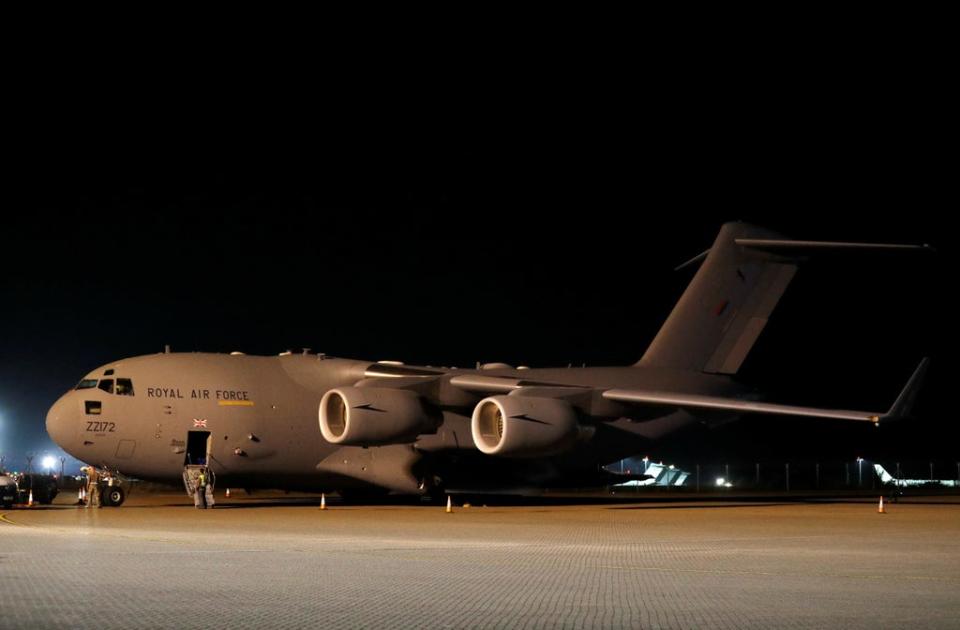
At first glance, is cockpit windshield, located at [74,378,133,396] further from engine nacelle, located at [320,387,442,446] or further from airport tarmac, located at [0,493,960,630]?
airport tarmac, located at [0,493,960,630]

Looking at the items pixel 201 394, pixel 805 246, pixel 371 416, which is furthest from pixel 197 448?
pixel 805 246

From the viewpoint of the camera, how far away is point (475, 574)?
33.8ft

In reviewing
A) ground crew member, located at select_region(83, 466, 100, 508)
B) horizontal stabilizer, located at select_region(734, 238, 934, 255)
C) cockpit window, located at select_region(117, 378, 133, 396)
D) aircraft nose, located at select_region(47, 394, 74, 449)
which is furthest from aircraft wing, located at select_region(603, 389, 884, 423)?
aircraft nose, located at select_region(47, 394, 74, 449)

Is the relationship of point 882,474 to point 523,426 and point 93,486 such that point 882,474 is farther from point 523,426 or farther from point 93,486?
point 93,486

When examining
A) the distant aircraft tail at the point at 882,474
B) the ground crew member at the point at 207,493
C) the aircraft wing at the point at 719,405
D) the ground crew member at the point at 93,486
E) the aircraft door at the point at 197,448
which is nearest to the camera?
the ground crew member at the point at 207,493

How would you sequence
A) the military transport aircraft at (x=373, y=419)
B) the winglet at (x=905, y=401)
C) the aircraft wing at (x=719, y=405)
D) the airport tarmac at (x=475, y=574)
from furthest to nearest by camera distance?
the military transport aircraft at (x=373, y=419) < the aircraft wing at (x=719, y=405) < the winglet at (x=905, y=401) < the airport tarmac at (x=475, y=574)

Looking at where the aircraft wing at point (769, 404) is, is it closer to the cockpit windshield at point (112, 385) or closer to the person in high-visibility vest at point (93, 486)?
the cockpit windshield at point (112, 385)

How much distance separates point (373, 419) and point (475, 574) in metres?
15.2

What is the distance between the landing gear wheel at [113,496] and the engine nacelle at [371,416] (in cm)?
440

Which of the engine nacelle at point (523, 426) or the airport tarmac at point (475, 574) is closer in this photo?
the airport tarmac at point (475, 574)

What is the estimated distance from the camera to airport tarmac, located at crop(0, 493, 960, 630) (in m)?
7.47

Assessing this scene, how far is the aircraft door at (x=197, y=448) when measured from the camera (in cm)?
2622

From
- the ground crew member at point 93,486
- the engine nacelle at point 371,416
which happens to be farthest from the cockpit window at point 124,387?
the engine nacelle at point 371,416

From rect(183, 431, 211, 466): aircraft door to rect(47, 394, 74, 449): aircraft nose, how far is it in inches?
91.7
